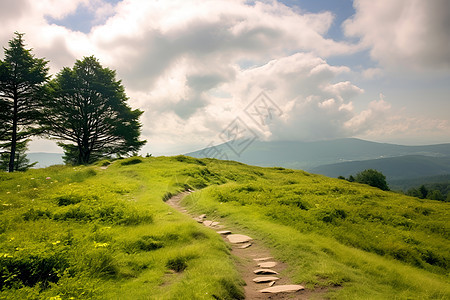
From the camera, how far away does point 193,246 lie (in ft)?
27.3

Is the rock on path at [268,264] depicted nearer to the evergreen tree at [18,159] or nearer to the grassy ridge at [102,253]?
the grassy ridge at [102,253]

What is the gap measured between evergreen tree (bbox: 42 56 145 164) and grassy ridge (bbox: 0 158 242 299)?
31.0m

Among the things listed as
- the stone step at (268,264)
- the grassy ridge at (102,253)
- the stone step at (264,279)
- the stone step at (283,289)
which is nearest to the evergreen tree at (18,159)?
the grassy ridge at (102,253)

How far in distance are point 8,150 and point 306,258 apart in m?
48.8

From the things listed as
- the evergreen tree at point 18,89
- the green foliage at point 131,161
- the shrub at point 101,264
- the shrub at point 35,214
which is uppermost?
the evergreen tree at point 18,89

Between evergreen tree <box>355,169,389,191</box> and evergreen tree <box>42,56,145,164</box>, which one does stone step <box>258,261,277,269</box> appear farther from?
evergreen tree <box>355,169,389,191</box>

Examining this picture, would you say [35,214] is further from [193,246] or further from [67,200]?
[193,246]

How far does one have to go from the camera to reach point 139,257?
7.38 metres

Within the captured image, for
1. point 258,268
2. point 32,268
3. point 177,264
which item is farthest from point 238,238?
point 32,268

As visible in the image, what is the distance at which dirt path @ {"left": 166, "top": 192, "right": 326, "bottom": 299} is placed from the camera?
253 inches

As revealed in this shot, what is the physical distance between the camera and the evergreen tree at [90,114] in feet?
127

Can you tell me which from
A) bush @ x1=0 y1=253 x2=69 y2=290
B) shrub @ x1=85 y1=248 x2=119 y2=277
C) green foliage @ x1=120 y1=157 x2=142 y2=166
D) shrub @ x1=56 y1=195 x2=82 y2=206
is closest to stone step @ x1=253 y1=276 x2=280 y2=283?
shrub @ x1=85 y1=248 x2=119 y2=277

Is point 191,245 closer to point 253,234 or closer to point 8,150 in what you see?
point 253,234

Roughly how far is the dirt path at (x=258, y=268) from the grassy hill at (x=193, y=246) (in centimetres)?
37
